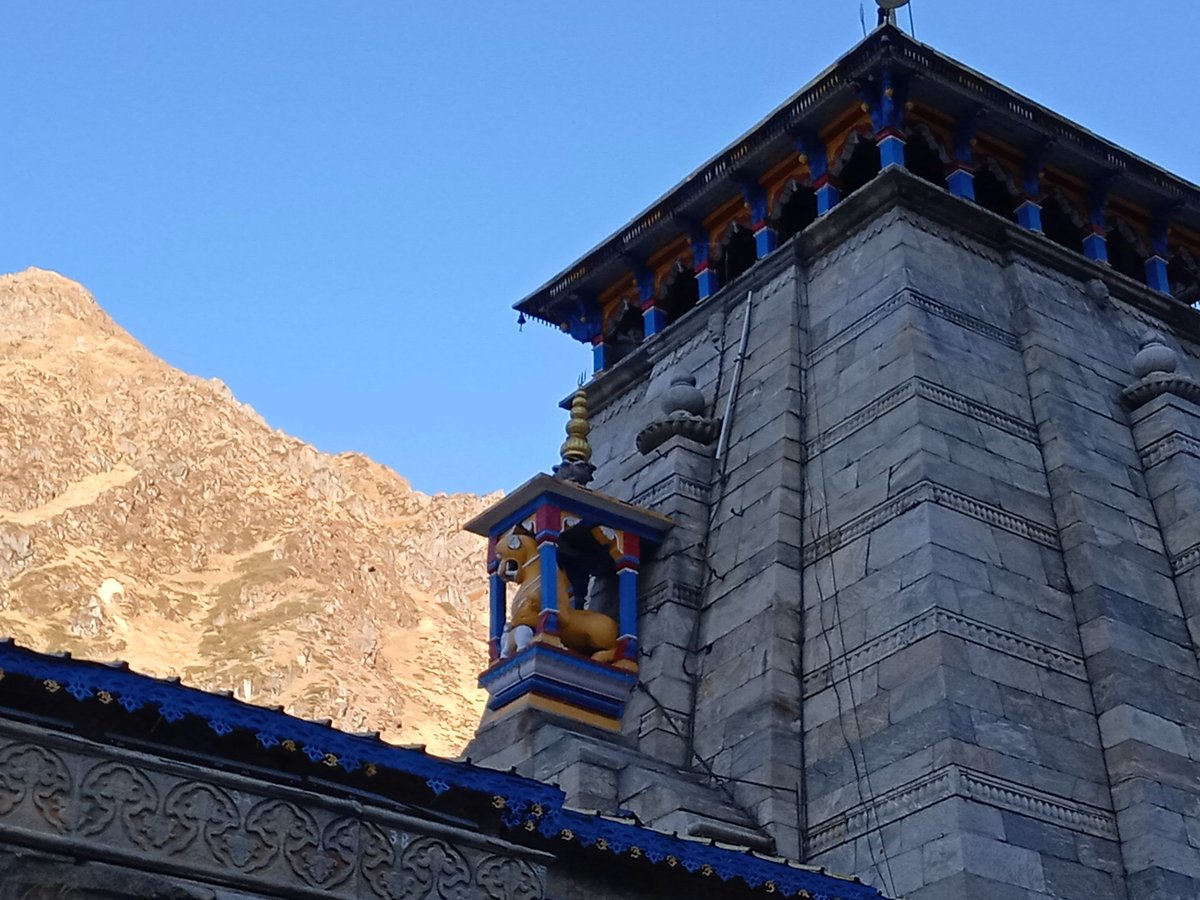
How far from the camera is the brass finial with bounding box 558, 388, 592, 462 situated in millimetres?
19297

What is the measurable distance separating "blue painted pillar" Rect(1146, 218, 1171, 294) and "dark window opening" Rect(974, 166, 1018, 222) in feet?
6.63

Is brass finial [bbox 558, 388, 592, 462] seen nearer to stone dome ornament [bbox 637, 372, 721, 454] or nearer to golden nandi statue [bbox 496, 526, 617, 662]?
stone dome ornament [bbox 637, 372, 721, 454]

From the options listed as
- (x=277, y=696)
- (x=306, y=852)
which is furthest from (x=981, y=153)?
(x=277, y=696)

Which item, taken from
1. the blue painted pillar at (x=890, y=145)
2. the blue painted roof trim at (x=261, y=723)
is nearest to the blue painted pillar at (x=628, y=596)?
the blue painted pillar at (x=890, y=145)

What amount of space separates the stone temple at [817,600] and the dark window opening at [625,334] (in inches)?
1.5

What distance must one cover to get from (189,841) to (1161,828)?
26.6 feet

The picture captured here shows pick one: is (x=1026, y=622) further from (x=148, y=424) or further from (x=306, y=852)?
(x=148, y=424)

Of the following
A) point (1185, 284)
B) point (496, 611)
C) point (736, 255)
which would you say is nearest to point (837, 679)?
point (496, 611)

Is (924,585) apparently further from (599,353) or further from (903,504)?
(599,353)

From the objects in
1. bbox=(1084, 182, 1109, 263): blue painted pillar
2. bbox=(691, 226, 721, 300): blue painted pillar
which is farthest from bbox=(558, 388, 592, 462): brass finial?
bbox=(1084, 182, 1109, 263): blue painted pillar

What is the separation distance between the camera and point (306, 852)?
9.59 meters

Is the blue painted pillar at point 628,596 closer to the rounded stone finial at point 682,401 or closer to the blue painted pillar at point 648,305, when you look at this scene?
the rounded stone finial at point 682,401

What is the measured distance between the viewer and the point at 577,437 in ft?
63.9

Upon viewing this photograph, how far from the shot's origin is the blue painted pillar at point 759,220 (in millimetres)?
20531
